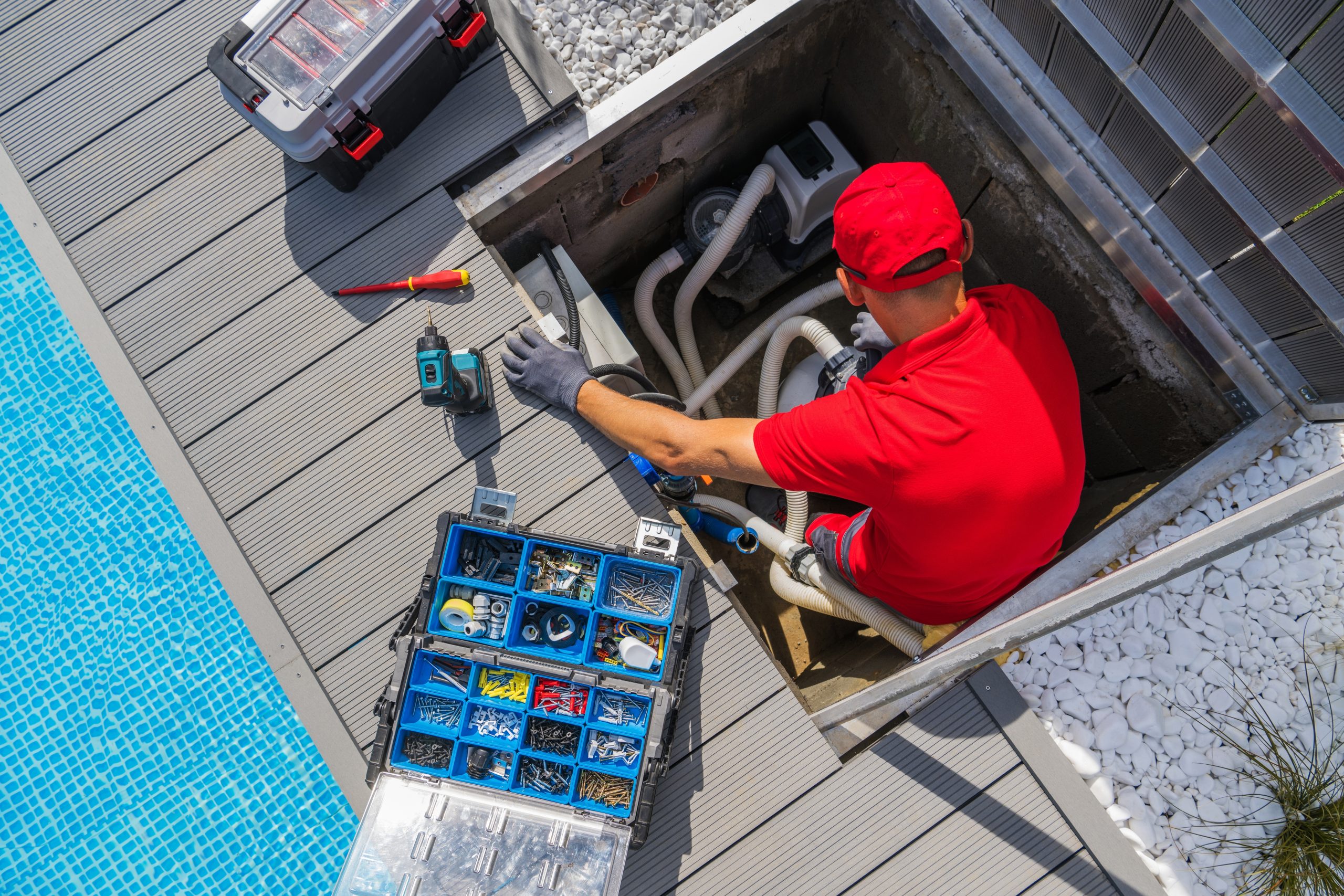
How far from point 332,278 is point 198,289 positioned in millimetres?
427

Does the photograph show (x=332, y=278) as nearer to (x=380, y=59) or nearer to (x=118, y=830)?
(x=380, y=59)

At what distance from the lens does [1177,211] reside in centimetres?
228

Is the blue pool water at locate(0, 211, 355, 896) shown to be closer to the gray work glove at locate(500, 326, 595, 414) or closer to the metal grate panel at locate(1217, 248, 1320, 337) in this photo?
the gray work glove at locate(500, 326, 595, 414)

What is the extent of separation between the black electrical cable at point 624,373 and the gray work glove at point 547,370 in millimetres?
48

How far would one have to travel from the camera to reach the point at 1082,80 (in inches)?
92.0

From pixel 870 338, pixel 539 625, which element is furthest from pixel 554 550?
pixel 870 338

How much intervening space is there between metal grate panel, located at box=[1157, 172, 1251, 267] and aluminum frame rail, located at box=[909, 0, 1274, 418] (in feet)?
0.11

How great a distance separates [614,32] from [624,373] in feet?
4.17

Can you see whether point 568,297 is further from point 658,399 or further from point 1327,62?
point 1327,62

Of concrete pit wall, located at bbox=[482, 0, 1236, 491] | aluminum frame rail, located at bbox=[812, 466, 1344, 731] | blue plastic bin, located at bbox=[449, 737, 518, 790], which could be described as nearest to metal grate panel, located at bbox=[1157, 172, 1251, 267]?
concrete pit wall, located at bbox=[482, 0, 1236, 491]

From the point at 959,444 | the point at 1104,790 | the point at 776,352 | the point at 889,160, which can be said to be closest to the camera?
the point at 959,444

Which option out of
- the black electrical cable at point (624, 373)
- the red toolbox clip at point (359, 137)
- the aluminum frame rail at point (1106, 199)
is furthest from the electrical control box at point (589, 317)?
the aluminum frame rail at point (1106, 199)

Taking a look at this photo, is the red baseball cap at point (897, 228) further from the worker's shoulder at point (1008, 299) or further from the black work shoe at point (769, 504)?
the black work shoe at point (769, 504)

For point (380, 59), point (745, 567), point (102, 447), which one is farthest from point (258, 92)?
point (745, 567)
